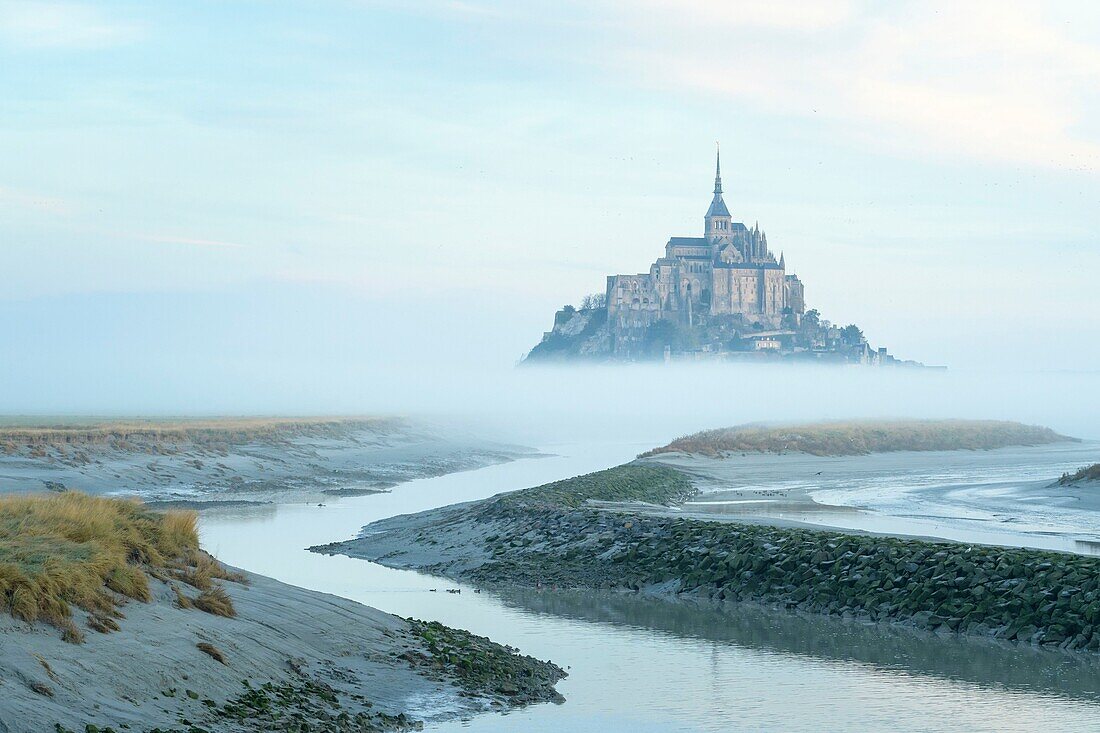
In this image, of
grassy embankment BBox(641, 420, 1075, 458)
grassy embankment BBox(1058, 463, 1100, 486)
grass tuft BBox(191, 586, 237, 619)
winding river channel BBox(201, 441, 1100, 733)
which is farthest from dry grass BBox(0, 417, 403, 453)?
grassy embankment BBox(1058, 463, 1100, 486)

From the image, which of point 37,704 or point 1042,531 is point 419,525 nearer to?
point 1042,531

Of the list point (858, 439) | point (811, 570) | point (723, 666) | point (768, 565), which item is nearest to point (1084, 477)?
point (768, 565)

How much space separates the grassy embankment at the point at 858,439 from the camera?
211 ft

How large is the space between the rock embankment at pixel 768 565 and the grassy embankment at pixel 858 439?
3117cm

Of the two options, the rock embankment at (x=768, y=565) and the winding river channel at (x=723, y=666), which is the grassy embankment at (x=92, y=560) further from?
the rock embankment at (x=768, y=565)

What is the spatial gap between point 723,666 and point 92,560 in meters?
7.98

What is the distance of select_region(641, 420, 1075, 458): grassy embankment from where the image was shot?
211 feet

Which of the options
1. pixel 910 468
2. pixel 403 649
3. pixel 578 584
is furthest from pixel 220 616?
pixel 910 468

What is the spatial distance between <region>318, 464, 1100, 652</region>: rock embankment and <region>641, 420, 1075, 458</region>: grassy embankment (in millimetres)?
31174

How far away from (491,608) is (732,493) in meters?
22.1

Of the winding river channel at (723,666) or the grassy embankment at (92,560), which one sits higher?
the grassy embankment at (92,560)

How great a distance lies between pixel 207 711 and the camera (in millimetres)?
11617

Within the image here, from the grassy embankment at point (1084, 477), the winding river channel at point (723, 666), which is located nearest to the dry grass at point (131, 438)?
the winding river channel at point (723, 666)

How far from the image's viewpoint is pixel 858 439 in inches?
2945
